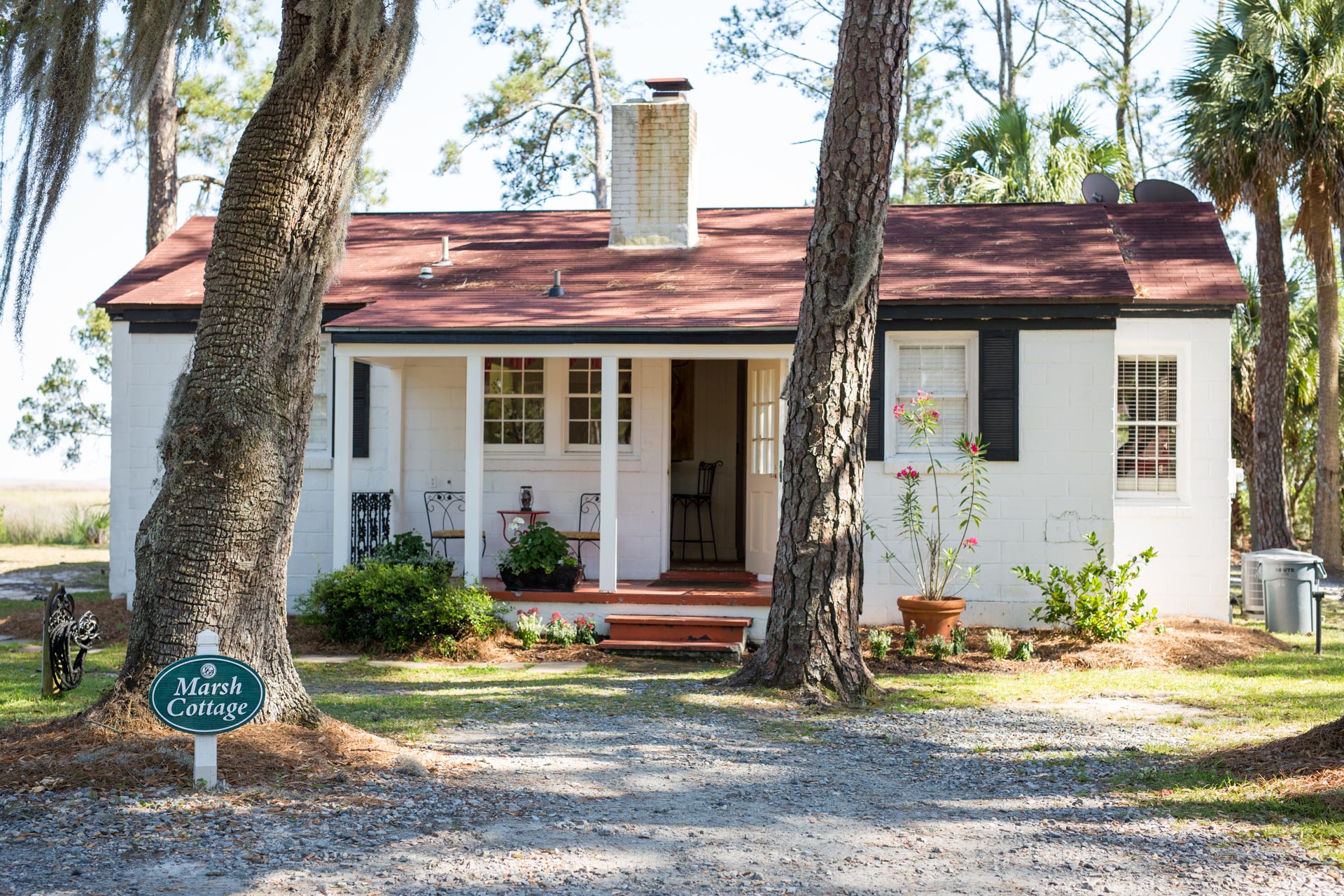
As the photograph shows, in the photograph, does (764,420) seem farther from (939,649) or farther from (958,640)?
(939,649)

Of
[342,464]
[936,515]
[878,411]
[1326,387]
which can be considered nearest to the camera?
[342,464]

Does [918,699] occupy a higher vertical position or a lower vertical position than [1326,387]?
lower

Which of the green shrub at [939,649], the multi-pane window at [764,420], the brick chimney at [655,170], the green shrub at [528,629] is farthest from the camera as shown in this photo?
the brick chimney at [655,170]

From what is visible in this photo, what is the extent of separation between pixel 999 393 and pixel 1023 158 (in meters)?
8.59

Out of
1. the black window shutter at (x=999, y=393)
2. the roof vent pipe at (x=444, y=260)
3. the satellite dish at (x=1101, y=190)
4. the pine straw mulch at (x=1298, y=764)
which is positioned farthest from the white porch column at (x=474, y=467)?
the satellite dish at (x=1101, y=190)

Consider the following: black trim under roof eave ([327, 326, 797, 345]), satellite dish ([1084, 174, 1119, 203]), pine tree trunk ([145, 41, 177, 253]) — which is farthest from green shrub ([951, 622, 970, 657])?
pine tree trunk ([145, 41, 177, 253])

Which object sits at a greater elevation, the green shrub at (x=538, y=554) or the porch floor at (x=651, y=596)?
the green shrub at (x=538, y=554)

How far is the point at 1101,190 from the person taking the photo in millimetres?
14844

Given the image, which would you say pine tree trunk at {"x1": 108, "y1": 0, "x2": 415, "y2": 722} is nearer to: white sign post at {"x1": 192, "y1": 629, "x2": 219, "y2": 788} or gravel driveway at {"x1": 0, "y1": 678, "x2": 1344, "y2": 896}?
white sign post at {"x1": 192, "y1": 629, "x2": 219, "y2": 788}

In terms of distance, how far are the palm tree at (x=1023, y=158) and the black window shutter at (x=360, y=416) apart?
10157 millimetres

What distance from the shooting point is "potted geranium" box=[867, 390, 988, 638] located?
1088 centimetres

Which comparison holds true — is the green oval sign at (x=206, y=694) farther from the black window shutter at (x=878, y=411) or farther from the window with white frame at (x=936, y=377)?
the window with white frame at (x=936, y=377)

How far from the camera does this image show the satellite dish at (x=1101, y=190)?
48.6ft

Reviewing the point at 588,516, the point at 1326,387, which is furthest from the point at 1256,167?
the point at 588,516
